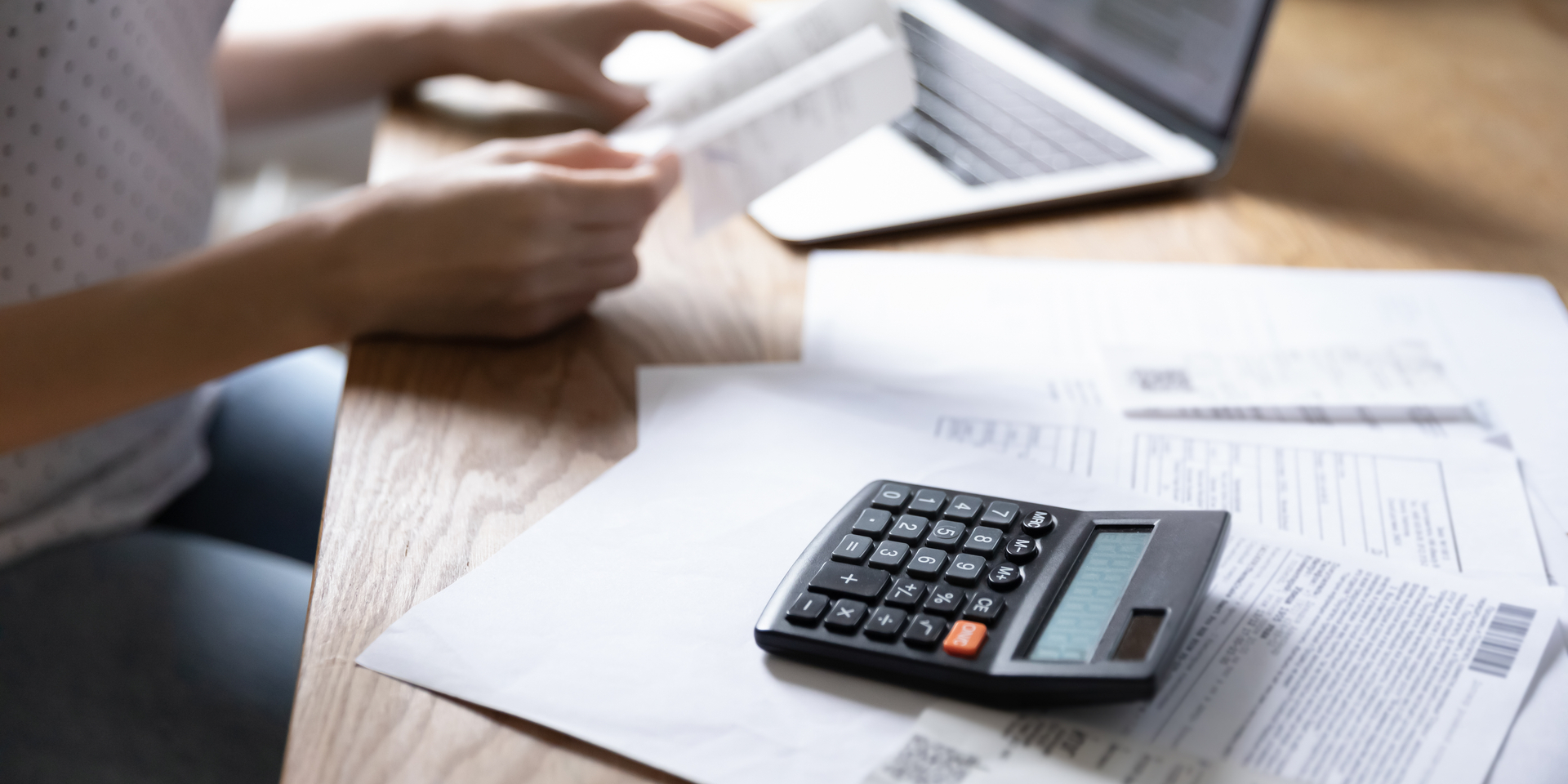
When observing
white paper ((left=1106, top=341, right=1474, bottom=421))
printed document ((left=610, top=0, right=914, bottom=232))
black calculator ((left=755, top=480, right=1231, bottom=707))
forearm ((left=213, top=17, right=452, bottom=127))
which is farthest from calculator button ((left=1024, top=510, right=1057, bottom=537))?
forearm ((left=213, top=17, right=452, bottom=127))

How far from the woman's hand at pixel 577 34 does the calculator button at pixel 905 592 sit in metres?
0.47

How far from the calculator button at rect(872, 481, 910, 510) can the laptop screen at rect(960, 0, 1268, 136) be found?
0.37m

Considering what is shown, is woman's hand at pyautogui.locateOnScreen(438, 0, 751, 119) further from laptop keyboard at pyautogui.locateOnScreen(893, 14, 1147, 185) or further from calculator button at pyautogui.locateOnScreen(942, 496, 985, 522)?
calculator button at pyautogui.locateOnScreen(942, 496, 985, 522)

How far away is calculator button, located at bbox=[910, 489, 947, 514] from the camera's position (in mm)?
382

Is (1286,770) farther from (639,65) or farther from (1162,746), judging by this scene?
(639,65)

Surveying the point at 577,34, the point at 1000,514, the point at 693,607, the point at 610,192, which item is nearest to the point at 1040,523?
the point at 1000,514

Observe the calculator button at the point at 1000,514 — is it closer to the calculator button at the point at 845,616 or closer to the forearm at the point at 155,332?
the calculator button at the point at 845,616

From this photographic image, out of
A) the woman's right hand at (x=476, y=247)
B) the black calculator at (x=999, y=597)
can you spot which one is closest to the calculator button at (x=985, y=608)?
the black calculator at (x=999, y=597)

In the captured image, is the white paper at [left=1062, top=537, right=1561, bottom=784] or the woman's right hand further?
the woman's right hand

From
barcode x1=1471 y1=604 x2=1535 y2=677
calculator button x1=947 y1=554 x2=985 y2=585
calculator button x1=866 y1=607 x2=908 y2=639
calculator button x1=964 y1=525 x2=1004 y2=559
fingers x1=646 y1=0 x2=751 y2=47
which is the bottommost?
calculator button x1=866 y1=607 x2=908 y2=639

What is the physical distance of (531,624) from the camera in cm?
36

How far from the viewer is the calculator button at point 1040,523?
367 mm

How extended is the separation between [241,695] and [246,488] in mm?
195

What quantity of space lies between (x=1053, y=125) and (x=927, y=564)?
0.42 meters
